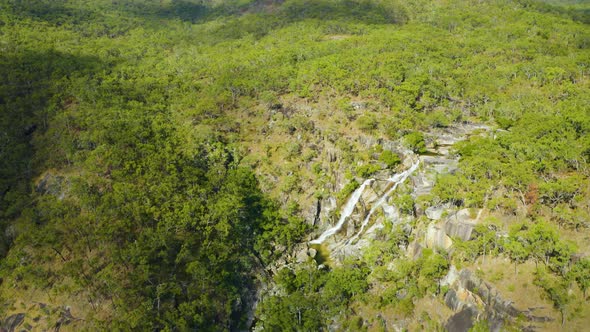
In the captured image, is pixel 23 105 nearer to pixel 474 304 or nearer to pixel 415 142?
pixel 415 142

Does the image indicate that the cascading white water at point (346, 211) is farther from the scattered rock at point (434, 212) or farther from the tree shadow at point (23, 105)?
the tree shadow at point (23, 105)

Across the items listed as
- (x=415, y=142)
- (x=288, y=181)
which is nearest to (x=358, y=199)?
(x=288, y=181)

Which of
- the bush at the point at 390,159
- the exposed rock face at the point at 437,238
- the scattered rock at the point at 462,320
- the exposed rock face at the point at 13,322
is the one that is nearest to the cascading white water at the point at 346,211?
the bush at the point at 390,159

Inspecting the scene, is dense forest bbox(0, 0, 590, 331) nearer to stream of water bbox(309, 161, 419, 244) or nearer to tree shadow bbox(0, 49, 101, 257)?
tree shadow bbox(0, 49, 101, 257)

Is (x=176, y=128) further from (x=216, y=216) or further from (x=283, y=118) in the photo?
(x=216, y=216)

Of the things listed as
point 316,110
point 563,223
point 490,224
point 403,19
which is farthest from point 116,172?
point 403,19

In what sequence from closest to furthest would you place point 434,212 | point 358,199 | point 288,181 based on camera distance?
point 434,212 < point 358,199 < point 288,181
